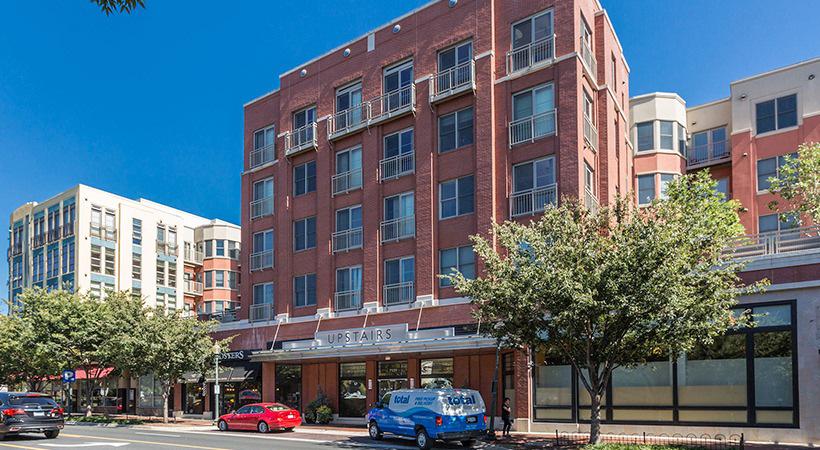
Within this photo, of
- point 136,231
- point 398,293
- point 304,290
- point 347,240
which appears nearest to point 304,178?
point 347,240

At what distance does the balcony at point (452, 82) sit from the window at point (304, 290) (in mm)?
11847

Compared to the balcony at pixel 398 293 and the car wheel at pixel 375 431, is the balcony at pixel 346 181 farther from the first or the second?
the car wheel at pixel 375 431

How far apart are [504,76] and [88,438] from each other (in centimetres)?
2264

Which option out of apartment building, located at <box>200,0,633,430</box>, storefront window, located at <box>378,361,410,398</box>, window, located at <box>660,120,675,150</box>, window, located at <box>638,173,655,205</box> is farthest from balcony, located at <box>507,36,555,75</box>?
storefront window, located at <box>378,361,410,398</box>

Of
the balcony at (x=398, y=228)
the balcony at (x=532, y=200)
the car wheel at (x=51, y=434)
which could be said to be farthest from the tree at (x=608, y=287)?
the car wheel at (x=51, y=434)

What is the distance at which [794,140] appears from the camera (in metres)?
38.9

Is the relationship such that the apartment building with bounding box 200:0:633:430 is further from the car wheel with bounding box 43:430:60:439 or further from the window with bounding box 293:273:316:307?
the car wheel with bounding box 43:430:60:439

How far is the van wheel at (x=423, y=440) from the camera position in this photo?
76.6 feet

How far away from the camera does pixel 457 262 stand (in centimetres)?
3228

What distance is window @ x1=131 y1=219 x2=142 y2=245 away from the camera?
65125mm

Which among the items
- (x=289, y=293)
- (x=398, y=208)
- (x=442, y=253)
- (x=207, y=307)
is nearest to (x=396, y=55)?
(x=398, y=208)

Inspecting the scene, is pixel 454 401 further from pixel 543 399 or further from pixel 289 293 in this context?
pixel 289 293

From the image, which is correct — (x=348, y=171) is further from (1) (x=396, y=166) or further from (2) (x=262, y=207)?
(2) (x=262, y=207)

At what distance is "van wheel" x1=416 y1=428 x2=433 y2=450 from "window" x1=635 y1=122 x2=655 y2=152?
80.6ft
